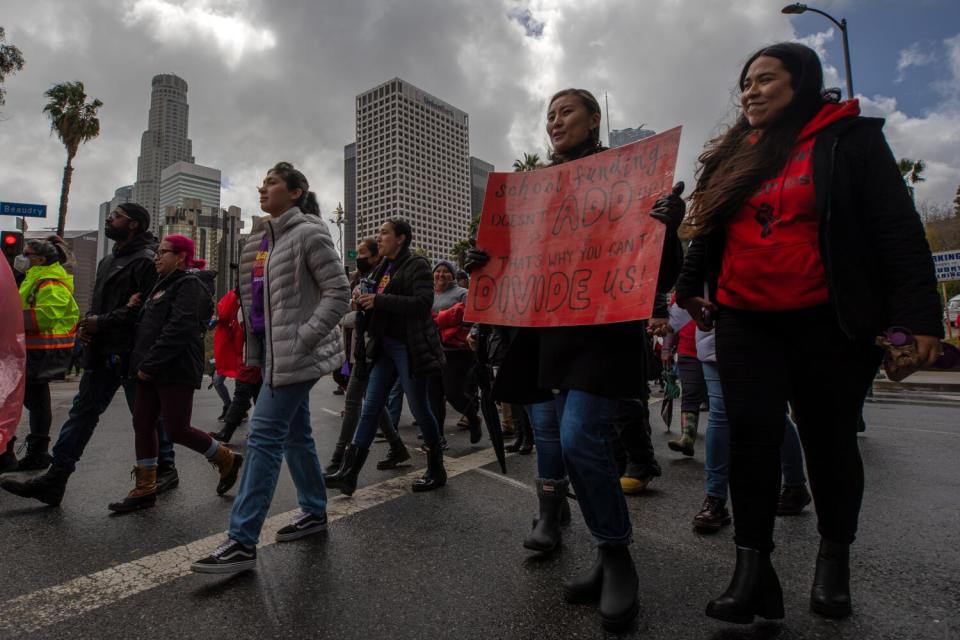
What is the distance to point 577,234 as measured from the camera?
2.49 meters

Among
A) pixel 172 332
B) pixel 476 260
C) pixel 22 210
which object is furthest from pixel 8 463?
pixel 22 210

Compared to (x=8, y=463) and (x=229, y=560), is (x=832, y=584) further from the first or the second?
(x=8, y=463)

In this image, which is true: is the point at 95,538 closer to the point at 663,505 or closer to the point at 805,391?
the point at 663,505

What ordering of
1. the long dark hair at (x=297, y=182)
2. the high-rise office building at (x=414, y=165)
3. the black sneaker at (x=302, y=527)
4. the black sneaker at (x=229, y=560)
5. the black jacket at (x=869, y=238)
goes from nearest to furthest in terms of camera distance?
the black jacket at (x=869, y=238), the black sneaker at (x=229, y=560), the black sneaker at (x=302, y=527), the long dark hair at (x=297, y=182), the high-rise office building at (x=414, y=165)

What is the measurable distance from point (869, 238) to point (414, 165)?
124 m

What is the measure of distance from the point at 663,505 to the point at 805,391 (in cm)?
167

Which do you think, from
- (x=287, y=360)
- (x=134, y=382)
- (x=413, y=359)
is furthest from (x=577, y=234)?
(x=134, y=382)

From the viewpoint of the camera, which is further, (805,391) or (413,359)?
(413,359)

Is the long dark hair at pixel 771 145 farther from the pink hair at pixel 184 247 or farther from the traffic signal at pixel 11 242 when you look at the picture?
the traffic signal at pixel 11 242

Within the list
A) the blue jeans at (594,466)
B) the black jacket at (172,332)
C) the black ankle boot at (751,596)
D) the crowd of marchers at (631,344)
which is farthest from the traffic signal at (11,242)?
the black ankle boot at (751,596)

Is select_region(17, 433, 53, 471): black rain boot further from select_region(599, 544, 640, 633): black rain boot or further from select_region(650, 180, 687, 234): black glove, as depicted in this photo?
select_region(650, 180, 687, 234): black glove

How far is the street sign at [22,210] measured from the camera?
1204 cm

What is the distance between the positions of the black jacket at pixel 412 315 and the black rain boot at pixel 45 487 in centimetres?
203

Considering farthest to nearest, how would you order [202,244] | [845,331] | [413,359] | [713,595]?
[202,244], [413,359], [713,595], [845,331]
